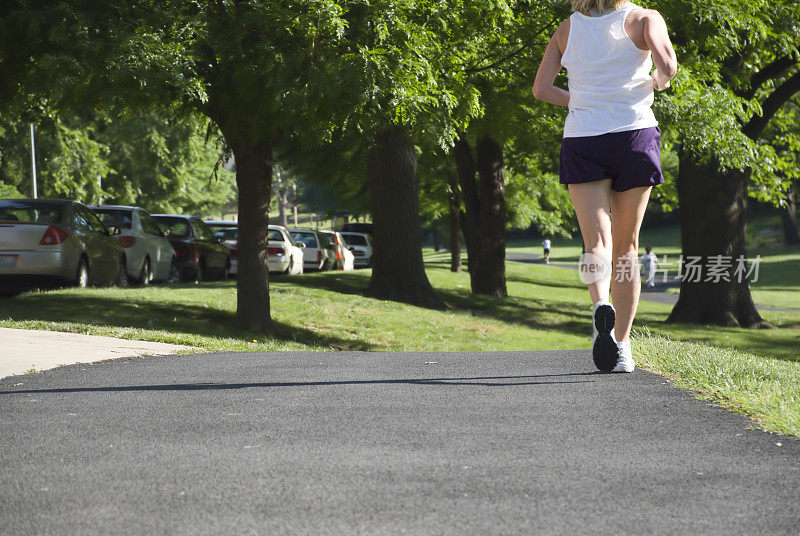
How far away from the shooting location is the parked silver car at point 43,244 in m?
14.3

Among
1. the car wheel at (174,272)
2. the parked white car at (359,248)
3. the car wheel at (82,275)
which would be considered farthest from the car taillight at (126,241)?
the parked white car at (359,248)

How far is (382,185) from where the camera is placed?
59.0ft

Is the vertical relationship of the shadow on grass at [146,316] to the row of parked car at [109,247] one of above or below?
below

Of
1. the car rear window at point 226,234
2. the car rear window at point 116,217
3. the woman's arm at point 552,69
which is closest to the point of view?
the woman's arm at point 552,69

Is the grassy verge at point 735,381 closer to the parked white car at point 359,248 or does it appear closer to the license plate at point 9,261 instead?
the license plate at point 9,261

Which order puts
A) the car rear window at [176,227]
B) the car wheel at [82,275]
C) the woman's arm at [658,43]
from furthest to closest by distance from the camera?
the car rear window at [176,227], the car wheel at [82,275], the woman's arm at [658,43]

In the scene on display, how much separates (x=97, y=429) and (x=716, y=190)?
17378mm

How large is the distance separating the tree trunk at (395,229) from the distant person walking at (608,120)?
1245 cm

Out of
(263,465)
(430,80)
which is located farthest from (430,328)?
(263,465)

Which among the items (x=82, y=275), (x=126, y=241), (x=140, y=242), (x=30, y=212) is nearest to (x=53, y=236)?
(x=30, y=212)

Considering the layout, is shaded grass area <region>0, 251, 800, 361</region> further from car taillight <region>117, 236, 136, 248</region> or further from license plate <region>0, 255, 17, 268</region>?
car taillight <region>117, 236, 136, 248</region>

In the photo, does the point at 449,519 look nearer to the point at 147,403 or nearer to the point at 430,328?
the point at 147,403

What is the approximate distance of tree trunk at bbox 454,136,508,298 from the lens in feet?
78.4

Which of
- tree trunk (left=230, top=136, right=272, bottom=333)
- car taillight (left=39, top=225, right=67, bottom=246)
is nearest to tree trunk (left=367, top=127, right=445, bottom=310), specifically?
tree trunk (left=230, top=136, right=272, bottom=333)
